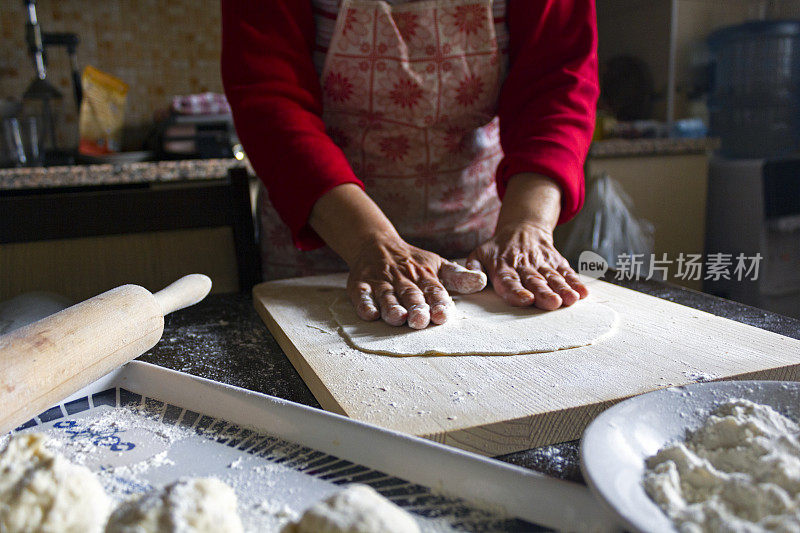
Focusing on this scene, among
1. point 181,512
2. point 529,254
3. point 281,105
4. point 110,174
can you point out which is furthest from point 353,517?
point 110,174

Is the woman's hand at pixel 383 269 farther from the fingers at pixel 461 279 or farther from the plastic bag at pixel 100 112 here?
the plastic bag at pixel 100 112

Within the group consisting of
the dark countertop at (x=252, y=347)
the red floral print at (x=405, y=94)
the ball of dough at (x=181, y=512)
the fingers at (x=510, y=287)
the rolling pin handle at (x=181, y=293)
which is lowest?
the dark countertop at (x=252, y=347)

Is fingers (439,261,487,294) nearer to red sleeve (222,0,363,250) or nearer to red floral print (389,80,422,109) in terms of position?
red sleeve (222,0,363,250)

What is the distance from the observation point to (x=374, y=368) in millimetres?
611

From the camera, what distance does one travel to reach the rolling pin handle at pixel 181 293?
2.08 ft

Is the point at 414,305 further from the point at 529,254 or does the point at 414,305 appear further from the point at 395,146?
the point at 395,146

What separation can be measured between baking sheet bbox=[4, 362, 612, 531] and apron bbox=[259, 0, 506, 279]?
2.07 feet

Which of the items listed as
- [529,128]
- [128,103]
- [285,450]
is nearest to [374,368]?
[285,450]

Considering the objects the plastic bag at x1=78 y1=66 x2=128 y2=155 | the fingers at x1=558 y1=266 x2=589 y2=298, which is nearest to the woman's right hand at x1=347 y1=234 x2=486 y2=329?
the fingers at x1=558 y1=266 x2=589 y2=298

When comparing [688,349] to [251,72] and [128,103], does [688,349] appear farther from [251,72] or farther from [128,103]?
[128,103]

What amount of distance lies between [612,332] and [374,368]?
29 cm

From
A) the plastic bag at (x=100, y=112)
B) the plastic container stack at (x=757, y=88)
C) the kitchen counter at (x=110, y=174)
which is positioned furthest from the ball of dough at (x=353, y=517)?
the plastic container stack at (x=757, y=88)

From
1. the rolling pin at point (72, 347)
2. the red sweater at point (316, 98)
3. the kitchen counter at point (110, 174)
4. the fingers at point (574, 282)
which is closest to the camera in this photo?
the rolling pin at point (72, 347)

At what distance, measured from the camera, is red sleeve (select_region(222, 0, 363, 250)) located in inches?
36.9
